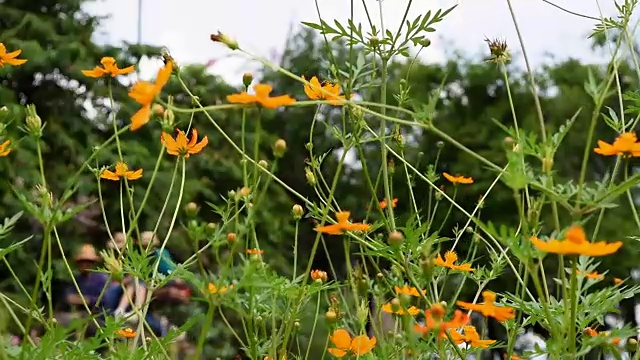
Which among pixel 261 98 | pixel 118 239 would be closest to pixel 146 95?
pixel 261 98

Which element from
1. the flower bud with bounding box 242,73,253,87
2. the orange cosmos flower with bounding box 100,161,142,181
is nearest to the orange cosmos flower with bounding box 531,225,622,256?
the flower bud with bounding box 242,73,253,87

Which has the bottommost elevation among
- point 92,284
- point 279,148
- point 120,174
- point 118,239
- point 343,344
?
point 92,284

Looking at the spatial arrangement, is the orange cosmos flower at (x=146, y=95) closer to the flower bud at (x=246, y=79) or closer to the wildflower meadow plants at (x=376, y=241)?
the wildflower meadow plants at (x=376, y=241)

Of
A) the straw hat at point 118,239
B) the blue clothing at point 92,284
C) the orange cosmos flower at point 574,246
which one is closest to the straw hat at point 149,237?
the straw hat at point 118,239

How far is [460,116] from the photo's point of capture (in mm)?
7324

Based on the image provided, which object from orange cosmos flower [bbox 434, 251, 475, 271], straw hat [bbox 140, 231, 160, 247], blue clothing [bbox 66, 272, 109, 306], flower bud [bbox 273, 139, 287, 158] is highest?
flower bud [bbox 273, 139, 287, 158]

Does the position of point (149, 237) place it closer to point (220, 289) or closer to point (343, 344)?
point (343, 344)

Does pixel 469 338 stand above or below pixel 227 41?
below

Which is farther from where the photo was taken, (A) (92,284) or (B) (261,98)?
(A) (92,284)

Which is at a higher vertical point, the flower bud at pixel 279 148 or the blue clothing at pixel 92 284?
the flower bud at pixel 279 148

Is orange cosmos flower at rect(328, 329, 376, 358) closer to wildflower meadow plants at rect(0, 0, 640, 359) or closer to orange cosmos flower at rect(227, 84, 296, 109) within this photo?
wildflower meadow plants at rect(0, 0, 640, 359)

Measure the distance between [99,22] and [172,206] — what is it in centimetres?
140

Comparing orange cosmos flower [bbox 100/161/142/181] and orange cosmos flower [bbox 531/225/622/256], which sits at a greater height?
orange cosmos flower [bbox 531/225/622/256]

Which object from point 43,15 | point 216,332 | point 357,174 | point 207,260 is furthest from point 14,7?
point 357,174
